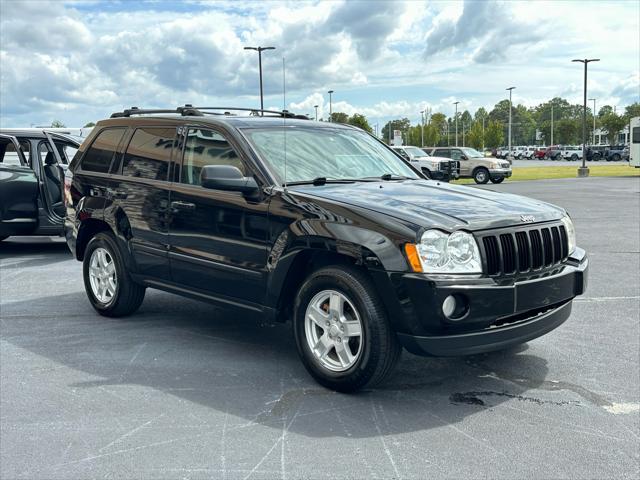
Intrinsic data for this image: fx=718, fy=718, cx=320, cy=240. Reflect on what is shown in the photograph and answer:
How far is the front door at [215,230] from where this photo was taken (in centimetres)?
494

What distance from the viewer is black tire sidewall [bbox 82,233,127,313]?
20.6 feet

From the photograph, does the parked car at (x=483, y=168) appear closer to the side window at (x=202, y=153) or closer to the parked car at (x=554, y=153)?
the side window at (x=202, y=153)

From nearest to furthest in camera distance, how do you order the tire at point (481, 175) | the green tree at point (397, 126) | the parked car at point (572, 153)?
1. the tire at point (481, 175)
2. the parked car at point (572, 153)
3. the green tree at point (397, 126)

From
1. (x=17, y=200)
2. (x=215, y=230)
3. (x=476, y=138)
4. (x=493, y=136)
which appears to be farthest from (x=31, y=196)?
(x=476, y=138)

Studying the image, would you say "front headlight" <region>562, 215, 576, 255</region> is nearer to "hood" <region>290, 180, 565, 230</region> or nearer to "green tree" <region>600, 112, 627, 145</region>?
"hood" <region>290, 180, 565, 230</region>

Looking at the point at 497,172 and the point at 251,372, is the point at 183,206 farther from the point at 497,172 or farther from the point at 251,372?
the point at 497,172

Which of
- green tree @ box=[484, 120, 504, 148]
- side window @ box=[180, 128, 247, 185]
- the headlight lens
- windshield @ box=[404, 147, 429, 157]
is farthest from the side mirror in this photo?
green tree @ box=[484, 120, 504, 148]

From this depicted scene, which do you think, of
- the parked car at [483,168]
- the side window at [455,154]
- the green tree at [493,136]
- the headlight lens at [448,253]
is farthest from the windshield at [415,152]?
the green tree at [493,136]

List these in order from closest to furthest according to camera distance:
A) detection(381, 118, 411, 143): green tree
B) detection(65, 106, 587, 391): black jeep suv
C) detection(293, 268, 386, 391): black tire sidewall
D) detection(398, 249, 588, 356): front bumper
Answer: detection(398, 249, 588, 356): front bumper < detection(65, 106, 587, 391): black jeep suv < detection(293, 268, 386, 391): black tire sidewall < detection(381, 118, 411, 143): green tree

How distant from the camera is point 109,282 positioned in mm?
6488

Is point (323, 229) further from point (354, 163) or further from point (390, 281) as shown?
point (354, 163)

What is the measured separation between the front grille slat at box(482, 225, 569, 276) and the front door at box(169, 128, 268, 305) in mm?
1522

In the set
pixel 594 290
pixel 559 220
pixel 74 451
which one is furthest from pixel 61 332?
pixel 594 290

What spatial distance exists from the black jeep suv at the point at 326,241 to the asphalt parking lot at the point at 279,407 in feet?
1.28
